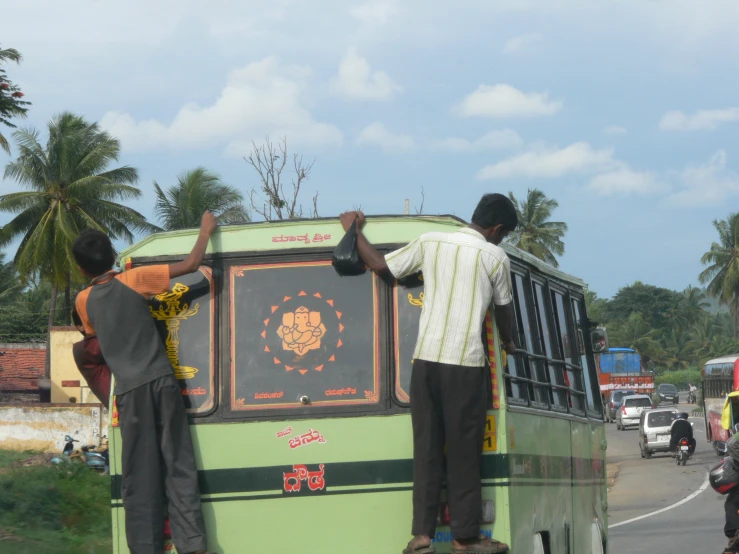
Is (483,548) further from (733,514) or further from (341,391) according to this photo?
(733,514)

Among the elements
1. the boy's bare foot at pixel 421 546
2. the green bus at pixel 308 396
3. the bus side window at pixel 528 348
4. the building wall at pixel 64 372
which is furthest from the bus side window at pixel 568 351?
the building wall at pixel 64 372

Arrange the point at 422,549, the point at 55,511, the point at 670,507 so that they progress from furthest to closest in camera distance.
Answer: the point at 670,507 < the point at 55,511 < the point at 422,549

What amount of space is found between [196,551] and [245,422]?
643 millimetres

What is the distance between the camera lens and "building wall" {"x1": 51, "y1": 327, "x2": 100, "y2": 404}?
124ft

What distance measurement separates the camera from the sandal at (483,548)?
16.9 feet

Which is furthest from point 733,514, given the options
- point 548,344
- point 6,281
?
point 6,281

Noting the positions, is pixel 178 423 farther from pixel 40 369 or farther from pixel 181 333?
pixel 40 369

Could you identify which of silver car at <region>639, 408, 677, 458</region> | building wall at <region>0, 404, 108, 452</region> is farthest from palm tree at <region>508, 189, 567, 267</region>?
building wall at <region>0, 404, 108, 452</region>

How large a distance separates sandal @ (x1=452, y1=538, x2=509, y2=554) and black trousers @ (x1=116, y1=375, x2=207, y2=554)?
120 cm

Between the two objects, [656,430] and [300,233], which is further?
[656,430]

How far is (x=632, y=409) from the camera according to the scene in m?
57.4

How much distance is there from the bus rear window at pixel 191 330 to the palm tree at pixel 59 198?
33.6 metres

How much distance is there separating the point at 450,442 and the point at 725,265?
85.9 meters

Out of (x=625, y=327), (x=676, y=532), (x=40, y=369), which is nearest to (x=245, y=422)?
(x=676, y=532)
